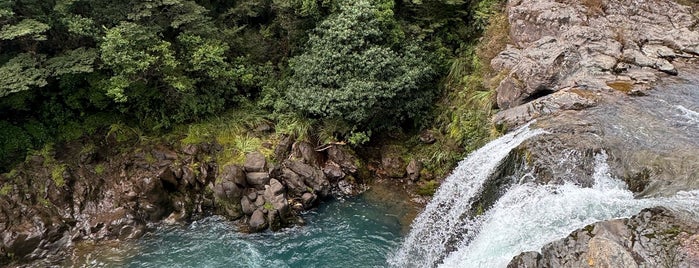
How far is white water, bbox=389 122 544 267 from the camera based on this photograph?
1002cm

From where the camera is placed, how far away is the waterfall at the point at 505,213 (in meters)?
7.37

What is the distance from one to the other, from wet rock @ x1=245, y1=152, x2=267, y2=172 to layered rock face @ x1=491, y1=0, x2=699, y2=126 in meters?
6.76

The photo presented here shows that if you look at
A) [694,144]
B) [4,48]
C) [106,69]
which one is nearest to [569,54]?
[694,144]

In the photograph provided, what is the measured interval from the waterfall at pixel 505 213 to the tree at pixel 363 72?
3818mm

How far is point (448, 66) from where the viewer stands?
15.2m

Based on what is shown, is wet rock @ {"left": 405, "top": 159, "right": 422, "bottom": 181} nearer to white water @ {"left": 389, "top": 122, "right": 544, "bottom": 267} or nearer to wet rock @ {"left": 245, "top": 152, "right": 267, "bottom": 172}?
white water @ {"left": 389, "top": 122, "right": 544, "bottom": 267}

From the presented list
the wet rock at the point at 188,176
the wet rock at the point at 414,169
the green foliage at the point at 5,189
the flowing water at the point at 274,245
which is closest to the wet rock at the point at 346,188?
the flowing water at the point at 274,245

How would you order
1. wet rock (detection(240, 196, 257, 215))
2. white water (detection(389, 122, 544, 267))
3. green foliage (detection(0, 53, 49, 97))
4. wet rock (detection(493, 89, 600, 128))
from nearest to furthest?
white water (detection(389, 122, 544, 267)) < wet rock (detection(493, 89, 600, 128)) < green foliage (detection(0, 53, 49, 97)) < wet rock (detection(240, 196, 257, 215))

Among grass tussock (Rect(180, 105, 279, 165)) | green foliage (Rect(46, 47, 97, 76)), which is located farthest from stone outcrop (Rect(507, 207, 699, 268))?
green foliage (Rect(46, 47, 97, 76))

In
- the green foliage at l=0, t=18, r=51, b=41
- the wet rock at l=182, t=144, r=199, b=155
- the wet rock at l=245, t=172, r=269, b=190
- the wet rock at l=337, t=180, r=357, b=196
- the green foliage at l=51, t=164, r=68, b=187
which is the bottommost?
the wet rock at l=337, t=180, r=357, b=196

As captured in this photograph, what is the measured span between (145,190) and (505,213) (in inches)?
396

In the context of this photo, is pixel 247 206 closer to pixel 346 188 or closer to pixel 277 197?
pixel 277 197

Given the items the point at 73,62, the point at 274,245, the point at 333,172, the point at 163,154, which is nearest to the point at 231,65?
the point at 163,154

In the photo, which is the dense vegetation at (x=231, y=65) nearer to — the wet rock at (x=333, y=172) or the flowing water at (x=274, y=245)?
the wet rock at (x=333, y=172)
